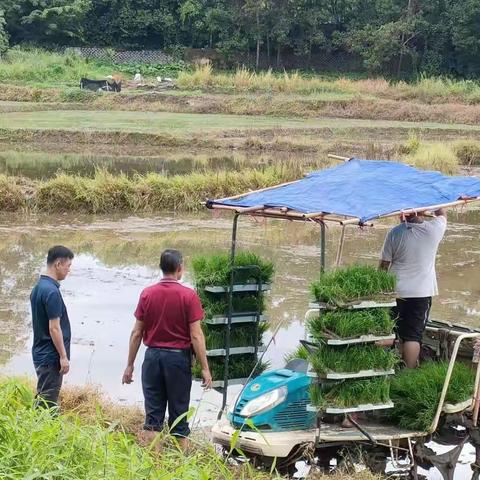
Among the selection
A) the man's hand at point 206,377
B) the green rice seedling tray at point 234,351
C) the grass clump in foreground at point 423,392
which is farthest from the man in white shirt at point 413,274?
the man's hand at point 206,377

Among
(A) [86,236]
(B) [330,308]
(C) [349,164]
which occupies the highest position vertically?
(C) [349,164]

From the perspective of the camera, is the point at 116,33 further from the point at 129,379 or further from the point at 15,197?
the point at 129,379

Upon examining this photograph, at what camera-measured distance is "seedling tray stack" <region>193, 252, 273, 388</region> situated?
6.91 metres

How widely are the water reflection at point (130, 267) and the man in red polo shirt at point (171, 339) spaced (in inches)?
65.3

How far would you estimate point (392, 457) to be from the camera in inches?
237

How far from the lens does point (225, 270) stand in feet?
22.7

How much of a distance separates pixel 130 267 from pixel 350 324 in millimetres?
7601

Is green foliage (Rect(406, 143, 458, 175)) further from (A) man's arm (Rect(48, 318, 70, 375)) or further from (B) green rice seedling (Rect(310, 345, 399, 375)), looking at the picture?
(A) man's arm (Rect(48, 318, 70, 375))

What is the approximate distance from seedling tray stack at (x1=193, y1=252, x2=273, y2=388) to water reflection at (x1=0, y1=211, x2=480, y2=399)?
1.19 m

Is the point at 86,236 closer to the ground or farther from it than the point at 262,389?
closer to the ground

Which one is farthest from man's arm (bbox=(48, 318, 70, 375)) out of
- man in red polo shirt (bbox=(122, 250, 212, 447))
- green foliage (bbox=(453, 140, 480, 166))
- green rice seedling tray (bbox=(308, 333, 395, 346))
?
green foliage (bbox=(453, 140, 480, 166))

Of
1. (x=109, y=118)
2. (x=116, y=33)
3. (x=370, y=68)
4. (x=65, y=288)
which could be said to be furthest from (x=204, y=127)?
(x=116, y=33)

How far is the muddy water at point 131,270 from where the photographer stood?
8852 mm

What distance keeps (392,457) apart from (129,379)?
1891 mm
